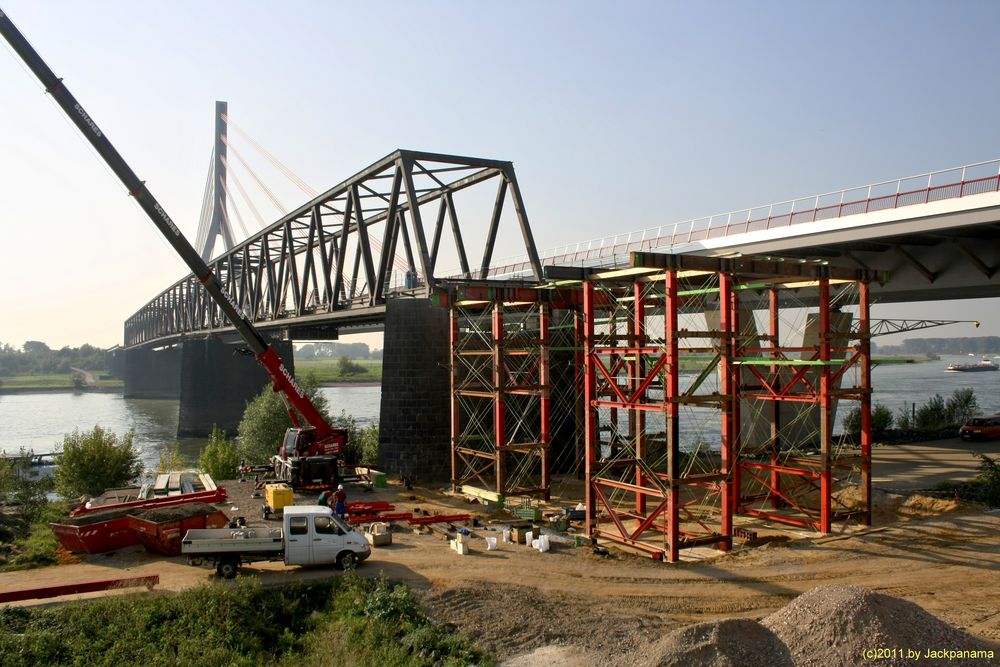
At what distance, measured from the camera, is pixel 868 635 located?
37.9ft

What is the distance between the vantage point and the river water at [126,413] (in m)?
72.1

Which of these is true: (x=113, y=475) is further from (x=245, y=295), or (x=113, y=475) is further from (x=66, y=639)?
(x=245, y=295)

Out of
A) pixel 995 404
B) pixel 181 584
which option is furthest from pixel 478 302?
pixel 995 404

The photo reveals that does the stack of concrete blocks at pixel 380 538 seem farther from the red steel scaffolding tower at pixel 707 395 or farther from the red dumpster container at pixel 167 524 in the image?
the red steel scaffolding tower at pixel 707 395

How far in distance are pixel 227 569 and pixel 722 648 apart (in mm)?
11381

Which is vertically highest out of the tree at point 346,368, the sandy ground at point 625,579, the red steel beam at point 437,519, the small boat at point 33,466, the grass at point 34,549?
the tree at point 346,368

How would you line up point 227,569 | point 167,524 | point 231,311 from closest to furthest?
point 227,569 < point 167,524 < point 231,311

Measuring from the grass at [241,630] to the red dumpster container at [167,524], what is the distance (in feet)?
12.6

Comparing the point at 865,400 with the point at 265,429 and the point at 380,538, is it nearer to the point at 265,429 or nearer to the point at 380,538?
the point at 380,538

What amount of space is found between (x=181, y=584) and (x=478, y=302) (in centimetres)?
1490

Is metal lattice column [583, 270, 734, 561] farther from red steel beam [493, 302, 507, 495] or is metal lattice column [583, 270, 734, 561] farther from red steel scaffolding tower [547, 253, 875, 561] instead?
red steel beam [493, 302, 507, 495]

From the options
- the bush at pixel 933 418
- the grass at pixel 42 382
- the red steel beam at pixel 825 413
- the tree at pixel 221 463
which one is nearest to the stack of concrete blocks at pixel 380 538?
the red steel beam at pixel 825 413

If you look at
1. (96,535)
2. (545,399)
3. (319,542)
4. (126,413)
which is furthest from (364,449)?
(126,413)

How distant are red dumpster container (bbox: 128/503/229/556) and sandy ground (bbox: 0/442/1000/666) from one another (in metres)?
0.45
